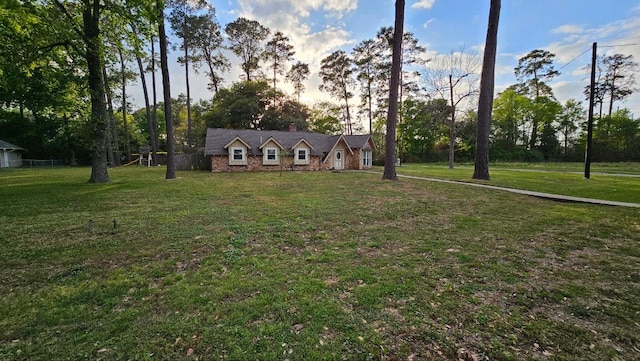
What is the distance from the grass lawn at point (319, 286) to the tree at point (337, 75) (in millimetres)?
31804

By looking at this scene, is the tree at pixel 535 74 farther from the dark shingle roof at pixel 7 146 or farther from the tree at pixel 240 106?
the dark shingle roof at pixel 7 146

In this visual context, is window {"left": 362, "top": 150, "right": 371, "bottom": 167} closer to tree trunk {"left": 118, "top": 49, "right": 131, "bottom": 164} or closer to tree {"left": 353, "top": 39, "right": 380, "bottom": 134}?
tree {"left": 353, "top": 39, "right": 380, "bottom": 134}

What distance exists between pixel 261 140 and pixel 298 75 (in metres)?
16.4

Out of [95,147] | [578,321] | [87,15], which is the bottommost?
[578,321]

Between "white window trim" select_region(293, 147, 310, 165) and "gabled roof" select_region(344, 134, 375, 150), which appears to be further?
"gabled roof" select_region(344, 134, 375, 150)

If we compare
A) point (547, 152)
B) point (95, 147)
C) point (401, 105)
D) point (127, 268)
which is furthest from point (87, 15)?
point (547, 152)

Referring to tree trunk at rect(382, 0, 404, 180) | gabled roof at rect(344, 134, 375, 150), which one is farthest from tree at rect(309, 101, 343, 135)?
tree trunk at rect(382, 0, 404, 180)

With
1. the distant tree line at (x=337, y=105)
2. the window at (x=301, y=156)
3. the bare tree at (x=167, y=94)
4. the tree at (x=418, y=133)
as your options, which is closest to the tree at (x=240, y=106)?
the distant tree line at (x=337, y=105)

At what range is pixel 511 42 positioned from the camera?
1603 cm

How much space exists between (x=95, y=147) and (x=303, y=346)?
14315 millimetres

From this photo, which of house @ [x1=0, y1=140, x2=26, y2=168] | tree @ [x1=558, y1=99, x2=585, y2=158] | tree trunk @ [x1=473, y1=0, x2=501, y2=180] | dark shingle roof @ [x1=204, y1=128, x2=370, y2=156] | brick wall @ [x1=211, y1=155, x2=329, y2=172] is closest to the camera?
tree trunk @ [x1=473, y1=0, x2=501, y2=180]

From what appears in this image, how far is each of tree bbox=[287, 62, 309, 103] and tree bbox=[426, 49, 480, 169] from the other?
1732 centimetres

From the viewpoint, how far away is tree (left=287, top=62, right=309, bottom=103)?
115ft

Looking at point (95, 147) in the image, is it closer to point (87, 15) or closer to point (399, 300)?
point (87, 15)
